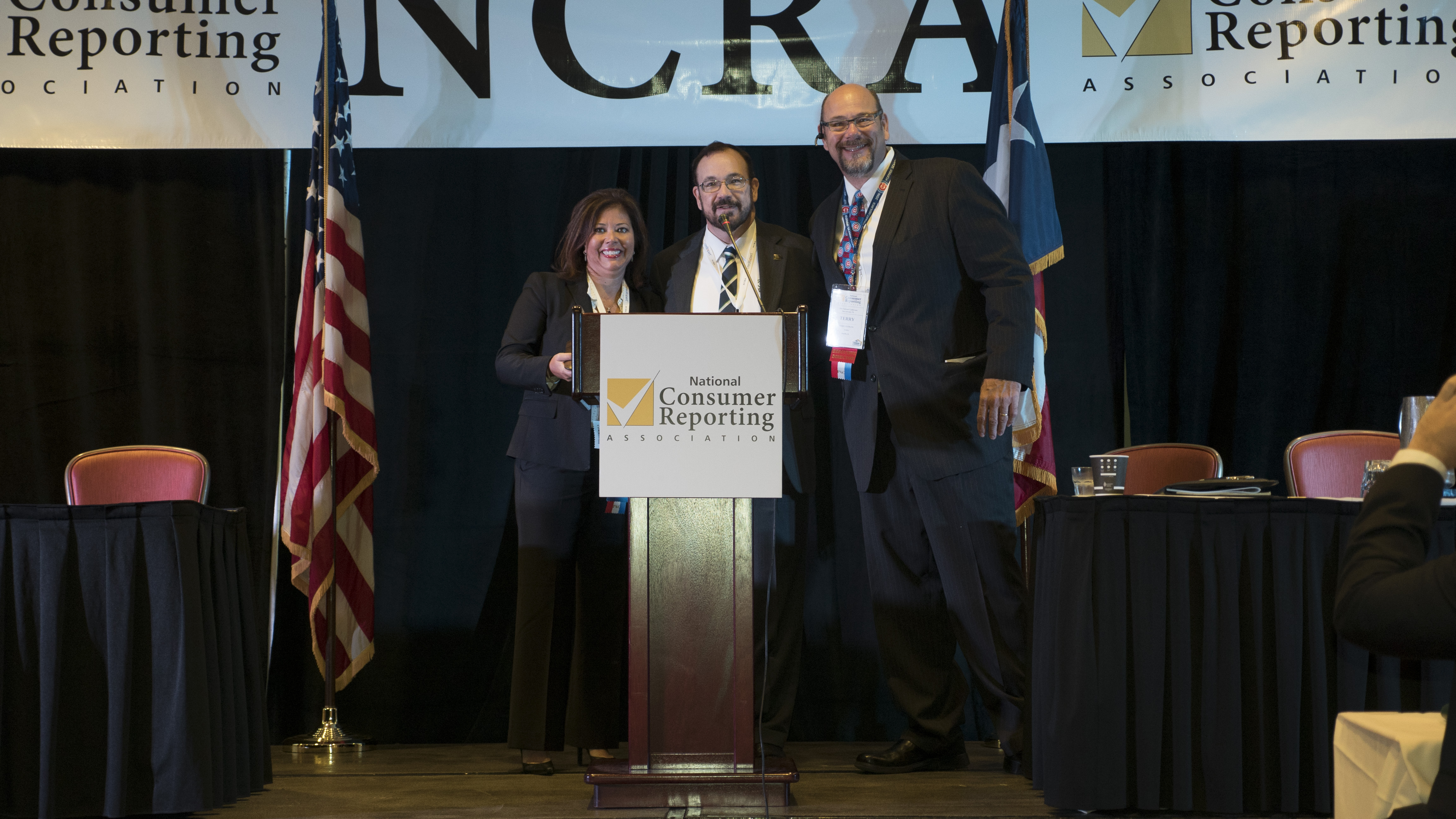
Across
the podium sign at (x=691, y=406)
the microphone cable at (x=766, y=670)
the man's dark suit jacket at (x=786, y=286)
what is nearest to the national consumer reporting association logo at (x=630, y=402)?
the podium sign at (x=691, y=406)

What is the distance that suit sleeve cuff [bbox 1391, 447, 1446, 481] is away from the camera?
1.35m

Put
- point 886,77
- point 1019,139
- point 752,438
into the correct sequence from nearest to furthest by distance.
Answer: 1. point 752,438
2. point 1019,139
3. point 886,77

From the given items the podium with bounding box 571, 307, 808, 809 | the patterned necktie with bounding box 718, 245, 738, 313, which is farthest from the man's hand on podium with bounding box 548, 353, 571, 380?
the podium with bounding box 571, 307, 808, 809

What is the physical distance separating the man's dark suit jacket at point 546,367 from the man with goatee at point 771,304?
24cm

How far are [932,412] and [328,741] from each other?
2422 mm

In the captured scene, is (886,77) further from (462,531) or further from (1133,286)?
(462,531)

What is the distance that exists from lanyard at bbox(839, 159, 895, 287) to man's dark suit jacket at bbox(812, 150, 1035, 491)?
22 millimetres

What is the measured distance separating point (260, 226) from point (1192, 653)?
3.75m

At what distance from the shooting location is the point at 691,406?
2713mm

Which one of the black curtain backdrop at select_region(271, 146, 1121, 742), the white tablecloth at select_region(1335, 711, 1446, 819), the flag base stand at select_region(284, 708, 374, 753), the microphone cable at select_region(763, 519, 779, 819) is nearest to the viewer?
the white tablecloth at select_region(1335, 711, 1446, 819)

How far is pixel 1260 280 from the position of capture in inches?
183

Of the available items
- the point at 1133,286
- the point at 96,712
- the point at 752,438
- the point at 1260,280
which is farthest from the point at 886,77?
the point at 96,712

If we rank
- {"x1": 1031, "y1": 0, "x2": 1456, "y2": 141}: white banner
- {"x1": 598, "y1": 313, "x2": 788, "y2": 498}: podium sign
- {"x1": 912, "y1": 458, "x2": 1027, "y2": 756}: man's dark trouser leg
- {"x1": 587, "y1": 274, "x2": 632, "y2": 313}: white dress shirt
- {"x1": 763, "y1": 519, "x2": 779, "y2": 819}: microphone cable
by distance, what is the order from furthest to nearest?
{"x1": 1031, "y1": 0, "x2": 1456, "y2": 141}: white banner, {"x1": 587, "y1": 274, "x2": 632, "y2": 313}: white dress shirt, {"x1": 912, "y1": 458, "x2": 1027, "y2": 756}: man's dark trouser leg, {"x1": 763, "y1": 519, "x2": 779, "y2": 819}: microphone cable, {"x1": 598, "y1": 313, "x2": 788, "y2": 498}: podium sign

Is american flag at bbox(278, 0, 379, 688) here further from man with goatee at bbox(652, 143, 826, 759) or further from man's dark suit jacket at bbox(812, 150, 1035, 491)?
man's dark suit jacket at bbox(812, 150, 1035, 491)
